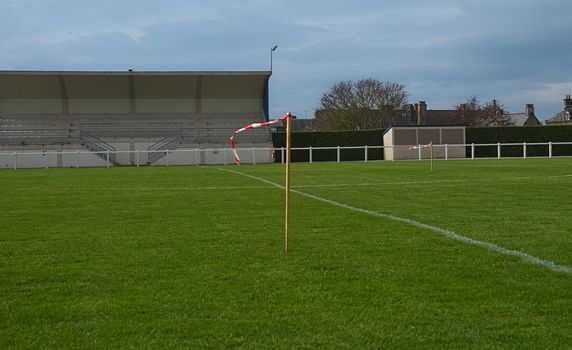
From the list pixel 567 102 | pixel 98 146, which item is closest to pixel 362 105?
pixel 98 146

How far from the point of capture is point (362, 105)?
69125 millimetres

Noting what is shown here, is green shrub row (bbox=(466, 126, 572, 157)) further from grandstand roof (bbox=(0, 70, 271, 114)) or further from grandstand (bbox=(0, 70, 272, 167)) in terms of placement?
grandstand roof (bbox=(0, 70, 271, 114))

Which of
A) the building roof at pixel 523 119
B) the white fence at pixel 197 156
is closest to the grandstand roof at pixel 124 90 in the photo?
the white fence at pixel 197 156

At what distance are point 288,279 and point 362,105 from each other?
64675mm

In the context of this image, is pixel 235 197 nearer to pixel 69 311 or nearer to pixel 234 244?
pixel 234 244

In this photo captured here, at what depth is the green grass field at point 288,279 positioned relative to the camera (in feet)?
13.3

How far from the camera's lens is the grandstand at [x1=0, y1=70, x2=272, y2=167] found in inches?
1874

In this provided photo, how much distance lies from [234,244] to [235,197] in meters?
6.55

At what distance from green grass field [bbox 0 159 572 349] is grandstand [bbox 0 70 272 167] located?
121 ft

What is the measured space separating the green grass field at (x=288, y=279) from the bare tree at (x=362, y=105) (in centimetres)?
5816

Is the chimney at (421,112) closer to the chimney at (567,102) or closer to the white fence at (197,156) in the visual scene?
the chimney at (567,102)

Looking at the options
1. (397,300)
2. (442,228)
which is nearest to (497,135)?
(442,228)

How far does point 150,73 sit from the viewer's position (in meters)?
49.3

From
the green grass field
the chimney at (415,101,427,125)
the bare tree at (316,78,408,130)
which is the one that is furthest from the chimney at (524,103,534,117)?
the green grass field
